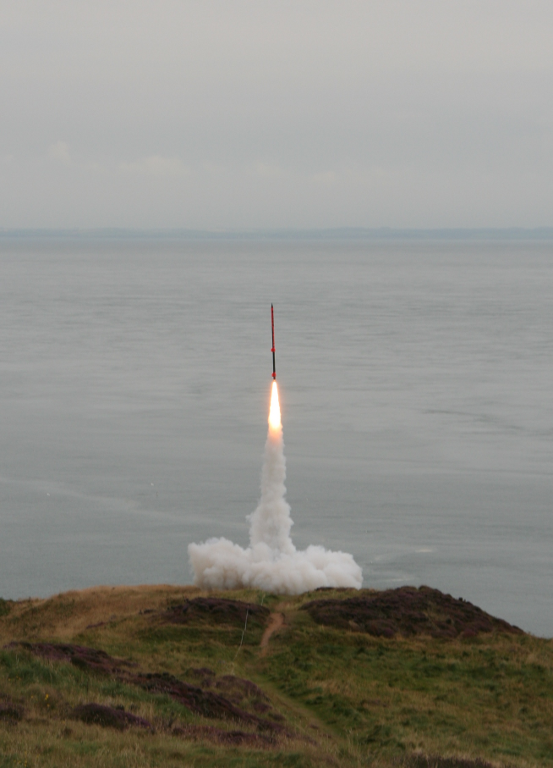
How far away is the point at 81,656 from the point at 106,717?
8923mm

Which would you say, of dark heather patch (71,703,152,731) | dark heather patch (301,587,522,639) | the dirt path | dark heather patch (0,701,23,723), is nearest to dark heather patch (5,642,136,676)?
dark heather patch (71,703,152,731)

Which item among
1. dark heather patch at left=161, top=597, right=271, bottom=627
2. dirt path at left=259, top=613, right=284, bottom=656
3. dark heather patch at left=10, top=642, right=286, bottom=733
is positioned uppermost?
dark heather patch at left=10, top=642, right=286, bottom=733

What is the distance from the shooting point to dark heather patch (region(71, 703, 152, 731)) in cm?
2925

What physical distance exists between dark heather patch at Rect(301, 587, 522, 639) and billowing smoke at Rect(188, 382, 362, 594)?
4.76 meters

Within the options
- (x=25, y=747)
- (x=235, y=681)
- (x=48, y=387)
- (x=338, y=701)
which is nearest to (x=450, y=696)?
(x=338, y=701)

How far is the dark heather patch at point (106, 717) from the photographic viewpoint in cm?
2925

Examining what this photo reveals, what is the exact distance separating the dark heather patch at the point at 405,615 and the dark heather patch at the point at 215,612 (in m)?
2.71

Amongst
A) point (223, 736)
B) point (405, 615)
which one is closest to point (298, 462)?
point (405, 615)

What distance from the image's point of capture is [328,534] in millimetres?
74750

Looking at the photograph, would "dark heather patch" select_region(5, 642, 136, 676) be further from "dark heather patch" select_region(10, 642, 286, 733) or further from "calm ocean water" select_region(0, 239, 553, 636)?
"calm ocean water" select_region(0, 239, 553, 636)

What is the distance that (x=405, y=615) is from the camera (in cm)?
4962

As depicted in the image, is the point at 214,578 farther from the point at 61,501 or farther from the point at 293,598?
the point at 61,501

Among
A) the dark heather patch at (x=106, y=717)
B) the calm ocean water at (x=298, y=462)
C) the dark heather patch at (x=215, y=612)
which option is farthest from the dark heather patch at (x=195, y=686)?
the calm ocean water at (x=298, y=462)

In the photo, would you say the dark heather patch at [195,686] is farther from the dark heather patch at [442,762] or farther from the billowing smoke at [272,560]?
the billowing smoke at [272,560]
